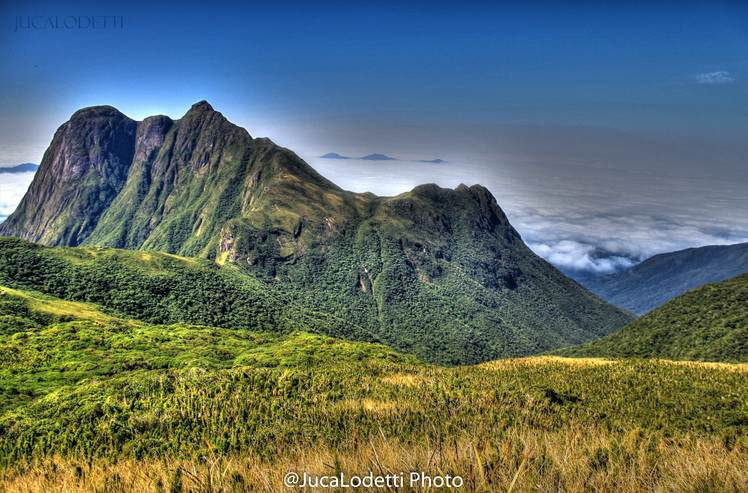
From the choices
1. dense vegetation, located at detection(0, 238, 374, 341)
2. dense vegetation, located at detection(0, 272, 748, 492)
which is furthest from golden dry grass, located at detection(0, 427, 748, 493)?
dense vegetation, located at detection(0, 238, 374, 341)

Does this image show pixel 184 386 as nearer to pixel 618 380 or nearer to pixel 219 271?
pixel 618 380

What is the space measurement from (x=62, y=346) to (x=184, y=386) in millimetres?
45783

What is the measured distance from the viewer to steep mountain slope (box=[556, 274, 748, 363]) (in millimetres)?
63688

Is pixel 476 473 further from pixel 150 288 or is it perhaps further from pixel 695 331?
pixel 150 288

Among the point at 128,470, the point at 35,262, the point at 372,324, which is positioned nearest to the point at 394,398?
the point at 128,470

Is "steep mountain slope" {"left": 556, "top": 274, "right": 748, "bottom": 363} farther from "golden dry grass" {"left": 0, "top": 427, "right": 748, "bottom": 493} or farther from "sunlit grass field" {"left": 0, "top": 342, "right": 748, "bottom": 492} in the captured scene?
"golden dry grass" {"left": 0, "top": 427, "right": 748, "bottom": 493}

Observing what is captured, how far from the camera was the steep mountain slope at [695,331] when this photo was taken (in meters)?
63.7

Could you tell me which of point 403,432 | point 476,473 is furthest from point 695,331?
point 476,473

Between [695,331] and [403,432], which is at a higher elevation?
[403,432]

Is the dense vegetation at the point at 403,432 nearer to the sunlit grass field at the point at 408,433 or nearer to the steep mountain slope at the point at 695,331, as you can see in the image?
the sunlit grass field at the point at 408,433

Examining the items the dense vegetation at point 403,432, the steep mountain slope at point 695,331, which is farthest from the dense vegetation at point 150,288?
the dense vegetation at point 403,432

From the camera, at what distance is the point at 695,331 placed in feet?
251

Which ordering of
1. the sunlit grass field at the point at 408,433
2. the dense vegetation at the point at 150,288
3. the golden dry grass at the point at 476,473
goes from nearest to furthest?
the golden dry grass at the point at 476,473 < the sunlit grass field at the point at 408,433 < the dense vegetation at the point at 150,288

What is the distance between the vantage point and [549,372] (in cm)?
1587
